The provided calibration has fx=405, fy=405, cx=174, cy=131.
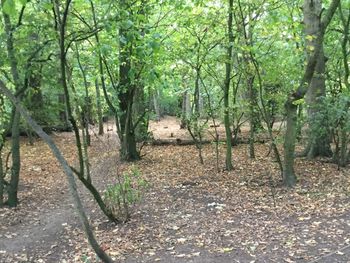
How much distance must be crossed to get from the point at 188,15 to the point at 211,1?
0.72 meters

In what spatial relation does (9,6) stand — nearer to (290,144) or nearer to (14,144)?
(14,144)

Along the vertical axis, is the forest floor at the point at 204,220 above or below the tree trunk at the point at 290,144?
below

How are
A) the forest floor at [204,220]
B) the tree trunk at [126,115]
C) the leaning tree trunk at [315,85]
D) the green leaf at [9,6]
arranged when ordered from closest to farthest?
the green leaf at [9,6], the forest floor at [204,220], the leaning tree trunk at [315,85], the tree trunk at [126,115]

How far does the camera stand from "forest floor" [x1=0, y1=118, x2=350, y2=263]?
525 centimetres

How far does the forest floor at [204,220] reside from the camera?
525 cm

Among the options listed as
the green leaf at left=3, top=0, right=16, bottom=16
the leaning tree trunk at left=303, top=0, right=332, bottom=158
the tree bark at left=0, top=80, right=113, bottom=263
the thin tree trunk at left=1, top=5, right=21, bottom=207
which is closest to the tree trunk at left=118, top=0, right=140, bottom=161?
the thin tree trunk at left=1, top=5, right=21, bottom=207

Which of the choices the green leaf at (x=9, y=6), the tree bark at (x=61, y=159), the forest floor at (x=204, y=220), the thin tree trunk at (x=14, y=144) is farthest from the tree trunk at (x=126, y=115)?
the green leaf at (x=9, y=6)

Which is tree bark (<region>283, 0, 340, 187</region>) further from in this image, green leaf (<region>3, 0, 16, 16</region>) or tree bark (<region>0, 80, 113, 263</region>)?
green leaf (<region>3, 0, 16, 16</region>)

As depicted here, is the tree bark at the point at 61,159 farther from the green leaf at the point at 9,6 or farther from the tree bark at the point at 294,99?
the tree bark at the point at 294,99

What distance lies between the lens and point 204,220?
21.0ft

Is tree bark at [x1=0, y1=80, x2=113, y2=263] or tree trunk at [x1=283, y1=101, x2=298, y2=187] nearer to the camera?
tree bark at [x1=0, y1=80, x2=113, y2=263]

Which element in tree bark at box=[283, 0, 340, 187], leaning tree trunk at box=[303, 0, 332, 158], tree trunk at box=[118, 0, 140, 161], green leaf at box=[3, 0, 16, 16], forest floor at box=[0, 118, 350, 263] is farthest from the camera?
tree trunk at box=[118, 0, 140, 161]

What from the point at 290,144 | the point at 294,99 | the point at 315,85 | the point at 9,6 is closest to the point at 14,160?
the point at 290,144

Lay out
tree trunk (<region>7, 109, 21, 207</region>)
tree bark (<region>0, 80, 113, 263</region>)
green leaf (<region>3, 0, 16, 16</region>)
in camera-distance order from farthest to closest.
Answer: tree trunk (<region>7, 109, 21, 207</region>), tree bark (<region>0, 80, 113, 263</region>), green leaf (<region>3, 0, 16, 16</region>)
